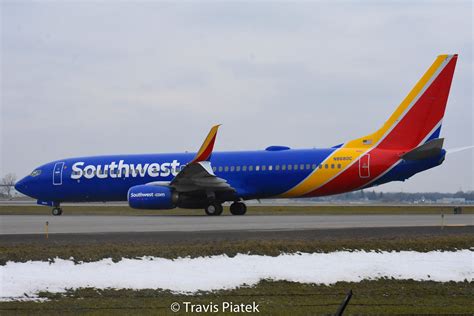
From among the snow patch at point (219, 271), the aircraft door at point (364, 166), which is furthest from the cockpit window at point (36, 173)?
the snow patch at point (219, 271)

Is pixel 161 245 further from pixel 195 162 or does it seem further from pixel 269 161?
pixel 269 161

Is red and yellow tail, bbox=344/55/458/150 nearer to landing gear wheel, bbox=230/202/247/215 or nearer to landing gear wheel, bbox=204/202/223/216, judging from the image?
landing gear wheel, bbox=230/202/247/215

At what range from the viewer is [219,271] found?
1590 cm

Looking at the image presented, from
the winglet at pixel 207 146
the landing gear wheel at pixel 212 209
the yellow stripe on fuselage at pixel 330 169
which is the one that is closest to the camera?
the winglet at pixel 207 146

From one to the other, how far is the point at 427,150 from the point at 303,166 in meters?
6.12

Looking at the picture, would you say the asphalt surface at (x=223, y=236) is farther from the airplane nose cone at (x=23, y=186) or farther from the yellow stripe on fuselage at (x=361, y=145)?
the airplane nose cone at (x=23, y=186)

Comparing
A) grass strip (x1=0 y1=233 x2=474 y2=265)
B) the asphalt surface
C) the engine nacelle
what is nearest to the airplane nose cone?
the engine nacelle

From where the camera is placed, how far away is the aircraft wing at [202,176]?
34.2 meters

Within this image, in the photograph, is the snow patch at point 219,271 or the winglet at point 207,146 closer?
the snow patch at point 219,271

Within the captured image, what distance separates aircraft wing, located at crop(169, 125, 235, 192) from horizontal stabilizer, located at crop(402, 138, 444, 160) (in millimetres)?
9128

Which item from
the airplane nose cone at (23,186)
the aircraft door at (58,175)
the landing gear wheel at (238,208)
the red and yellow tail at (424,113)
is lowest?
the landing gear wheel at (238,208)

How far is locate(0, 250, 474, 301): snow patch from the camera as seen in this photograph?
14453 millimetres

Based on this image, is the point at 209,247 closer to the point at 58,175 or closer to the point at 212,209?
the point at 212,209

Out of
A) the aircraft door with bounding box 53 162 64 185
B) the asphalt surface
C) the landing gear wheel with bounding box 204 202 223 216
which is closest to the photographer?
the asphalt surface
